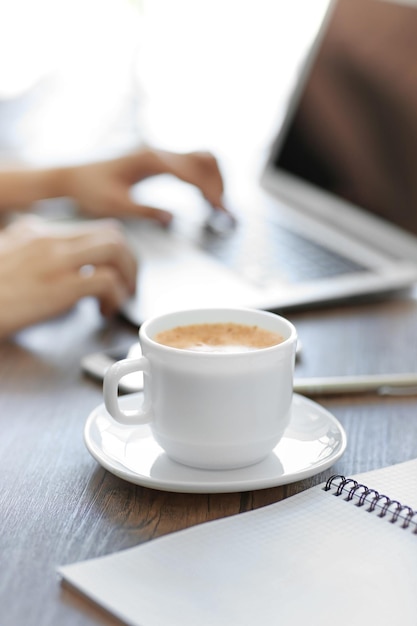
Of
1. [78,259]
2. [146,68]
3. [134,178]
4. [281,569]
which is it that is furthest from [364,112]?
[146,68]

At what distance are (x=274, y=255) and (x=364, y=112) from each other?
276mm

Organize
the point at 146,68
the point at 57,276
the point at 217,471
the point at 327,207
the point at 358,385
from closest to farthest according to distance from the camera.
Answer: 1. the point at 217,471
2. the point at 358,385
3. the point at 57,276
4. the point at 327,207
5. the point at 146,68

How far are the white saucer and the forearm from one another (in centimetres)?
77

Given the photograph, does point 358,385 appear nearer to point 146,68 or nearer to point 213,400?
point 213,400

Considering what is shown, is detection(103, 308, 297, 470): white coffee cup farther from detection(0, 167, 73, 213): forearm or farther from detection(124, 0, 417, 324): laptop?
detection(0, 167, 73, 213): forearm

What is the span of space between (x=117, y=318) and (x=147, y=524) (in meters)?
0.47

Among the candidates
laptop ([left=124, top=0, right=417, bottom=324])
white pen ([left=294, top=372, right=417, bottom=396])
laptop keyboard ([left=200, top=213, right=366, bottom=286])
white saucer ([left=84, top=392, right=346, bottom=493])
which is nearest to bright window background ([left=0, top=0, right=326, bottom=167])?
laptop ([left=124, top=0, right=417, bottom=324])

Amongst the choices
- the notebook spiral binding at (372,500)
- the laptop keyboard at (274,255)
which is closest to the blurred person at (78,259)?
the laptop keyboard at (274,255)

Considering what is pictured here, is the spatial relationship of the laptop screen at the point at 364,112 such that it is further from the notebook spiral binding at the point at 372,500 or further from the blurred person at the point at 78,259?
the notebook spiral binding at the point at 372,500

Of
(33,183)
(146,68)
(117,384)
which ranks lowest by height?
(146,68)

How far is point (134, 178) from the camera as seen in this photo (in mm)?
1369

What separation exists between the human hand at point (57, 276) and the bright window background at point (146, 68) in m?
1.44

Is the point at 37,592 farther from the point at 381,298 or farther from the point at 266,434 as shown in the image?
the point at 381,298

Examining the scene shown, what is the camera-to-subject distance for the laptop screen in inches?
46.7
